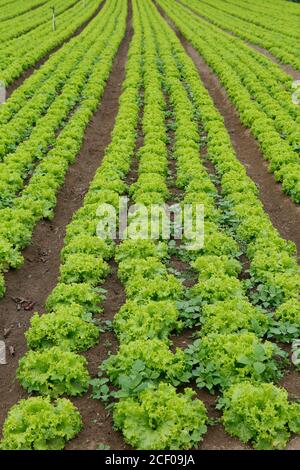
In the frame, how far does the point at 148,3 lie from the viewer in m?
70.1

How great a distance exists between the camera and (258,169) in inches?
711

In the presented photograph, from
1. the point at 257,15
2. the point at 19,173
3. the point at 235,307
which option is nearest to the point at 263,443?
the point at 235,307

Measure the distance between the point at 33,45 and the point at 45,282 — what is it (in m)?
29.1

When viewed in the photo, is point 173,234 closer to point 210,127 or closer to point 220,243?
point 220,243

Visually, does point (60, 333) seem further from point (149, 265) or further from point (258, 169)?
point (258, 169)

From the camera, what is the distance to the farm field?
752cm

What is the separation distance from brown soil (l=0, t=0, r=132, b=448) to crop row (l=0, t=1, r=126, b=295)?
1.06ft

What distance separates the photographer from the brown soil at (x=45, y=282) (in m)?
8.40

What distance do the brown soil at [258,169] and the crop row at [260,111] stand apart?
0.99ft

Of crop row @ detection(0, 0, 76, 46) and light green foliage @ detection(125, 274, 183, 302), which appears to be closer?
light green foliage @ detection(125, 274, 183, 302)

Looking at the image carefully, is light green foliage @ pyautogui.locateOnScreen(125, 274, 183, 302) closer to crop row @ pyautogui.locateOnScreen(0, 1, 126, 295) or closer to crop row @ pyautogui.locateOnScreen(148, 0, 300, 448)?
crop row @ pyautogui.locateOnScreen(148, 0, 300, 448)

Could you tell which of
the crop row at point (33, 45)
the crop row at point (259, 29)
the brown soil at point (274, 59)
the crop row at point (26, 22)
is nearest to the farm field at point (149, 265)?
the crop row at point (33, 45)

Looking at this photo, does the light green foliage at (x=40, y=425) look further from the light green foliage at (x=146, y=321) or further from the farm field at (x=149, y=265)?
the light green foliage at (x=146, y=321)

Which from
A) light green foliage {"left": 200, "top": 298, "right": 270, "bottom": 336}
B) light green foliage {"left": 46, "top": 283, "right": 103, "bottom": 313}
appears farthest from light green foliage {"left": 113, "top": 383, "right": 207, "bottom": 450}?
light green foliage {"left": 46, "top": 283, "right": 103, "bottom": 313}
